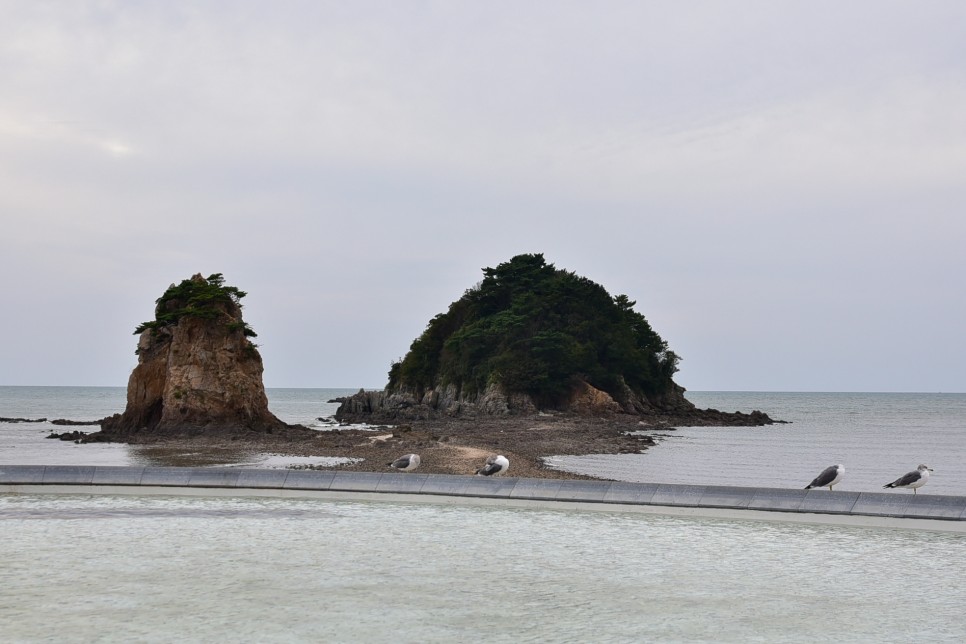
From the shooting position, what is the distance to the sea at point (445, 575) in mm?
7957

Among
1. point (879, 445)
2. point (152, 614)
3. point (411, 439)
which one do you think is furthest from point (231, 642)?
point (879, 445)

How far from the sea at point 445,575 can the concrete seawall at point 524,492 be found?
0.66 metres

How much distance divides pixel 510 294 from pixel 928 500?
3235 inches

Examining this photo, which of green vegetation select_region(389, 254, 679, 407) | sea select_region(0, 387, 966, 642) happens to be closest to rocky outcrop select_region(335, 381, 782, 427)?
green vegetation select_region(389, 254, 679, 407)

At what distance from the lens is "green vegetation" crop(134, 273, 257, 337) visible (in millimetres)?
49125

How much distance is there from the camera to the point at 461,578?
10.0 meters

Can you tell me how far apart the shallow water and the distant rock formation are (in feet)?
112

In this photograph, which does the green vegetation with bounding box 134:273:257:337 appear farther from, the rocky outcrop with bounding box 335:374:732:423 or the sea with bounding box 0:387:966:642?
the sea with bounding box 0:387:966:642

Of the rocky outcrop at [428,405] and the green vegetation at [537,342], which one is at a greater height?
the green vegetation at [537,342]

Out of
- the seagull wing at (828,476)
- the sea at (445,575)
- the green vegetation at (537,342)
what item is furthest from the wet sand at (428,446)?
the green vegetation at (537,342)

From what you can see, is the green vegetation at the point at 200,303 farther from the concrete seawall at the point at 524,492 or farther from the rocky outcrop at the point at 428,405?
the concrete seawall at the point at 524,492

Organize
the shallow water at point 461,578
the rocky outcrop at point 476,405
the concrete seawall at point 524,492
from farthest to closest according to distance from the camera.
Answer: the rocky outcrop at point 476,405 → the concrete seawall at point 524,492 → the shallow water at point 461,578

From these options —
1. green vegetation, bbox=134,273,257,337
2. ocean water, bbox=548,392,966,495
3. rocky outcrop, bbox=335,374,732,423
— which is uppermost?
green vegetation, bbox=134,273,257,337

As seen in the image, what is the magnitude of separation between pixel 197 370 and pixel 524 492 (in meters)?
35.9
